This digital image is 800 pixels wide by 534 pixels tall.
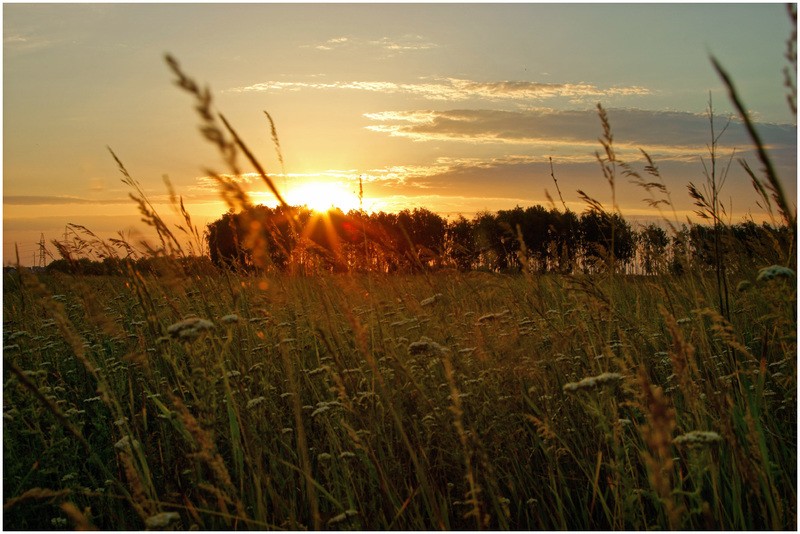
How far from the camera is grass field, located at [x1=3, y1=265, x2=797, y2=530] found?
6.61ft

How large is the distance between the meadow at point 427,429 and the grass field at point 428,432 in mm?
16

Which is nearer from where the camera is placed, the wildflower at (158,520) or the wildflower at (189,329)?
the wildflower at (158,520)

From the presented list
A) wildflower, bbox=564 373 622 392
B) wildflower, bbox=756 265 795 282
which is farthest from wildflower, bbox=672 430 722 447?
wildflower, bbox=756 265 795 282

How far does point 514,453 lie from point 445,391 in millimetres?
723

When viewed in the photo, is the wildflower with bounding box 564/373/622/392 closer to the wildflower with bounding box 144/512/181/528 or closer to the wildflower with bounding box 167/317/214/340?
the wildflower with bounding box 167/317/214/340

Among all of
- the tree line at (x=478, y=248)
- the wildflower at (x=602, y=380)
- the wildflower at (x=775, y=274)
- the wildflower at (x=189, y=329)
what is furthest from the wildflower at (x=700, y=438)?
the wildflower at (x=189, y=329)

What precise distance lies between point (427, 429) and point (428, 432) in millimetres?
51

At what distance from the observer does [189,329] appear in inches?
78.6

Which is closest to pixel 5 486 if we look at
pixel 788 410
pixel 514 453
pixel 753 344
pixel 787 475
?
pixel 514 453

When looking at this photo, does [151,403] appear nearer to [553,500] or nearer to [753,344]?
[553,500]

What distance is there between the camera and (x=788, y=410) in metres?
2.95

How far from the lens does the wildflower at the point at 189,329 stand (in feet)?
6.45

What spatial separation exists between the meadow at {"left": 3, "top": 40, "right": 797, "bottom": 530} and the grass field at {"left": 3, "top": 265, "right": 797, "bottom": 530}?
16 millimetres

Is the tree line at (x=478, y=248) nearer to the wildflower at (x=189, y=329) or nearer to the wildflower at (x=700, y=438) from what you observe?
the wildflower at (x=189, y=329)
